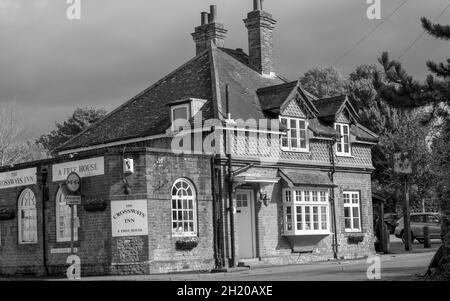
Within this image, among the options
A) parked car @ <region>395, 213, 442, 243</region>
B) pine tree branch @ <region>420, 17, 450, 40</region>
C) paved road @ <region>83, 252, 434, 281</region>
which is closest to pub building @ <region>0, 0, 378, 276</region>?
paved road @ <region>83, 252, 434, 281</region>

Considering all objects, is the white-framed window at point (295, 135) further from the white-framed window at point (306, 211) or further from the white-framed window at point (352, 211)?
the white-framed window at point (352, 211)

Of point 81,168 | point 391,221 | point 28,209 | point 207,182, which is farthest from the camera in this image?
point 391,221

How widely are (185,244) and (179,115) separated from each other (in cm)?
536

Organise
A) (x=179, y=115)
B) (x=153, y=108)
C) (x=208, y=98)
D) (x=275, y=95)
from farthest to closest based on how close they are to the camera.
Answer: (x=153, y=108) < (x=275, y=95) < (x=208, y=98) < (x=179, y=115)

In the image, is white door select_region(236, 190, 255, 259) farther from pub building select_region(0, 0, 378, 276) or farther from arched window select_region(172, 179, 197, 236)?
arched window select_region(172, 179, 197, 236)

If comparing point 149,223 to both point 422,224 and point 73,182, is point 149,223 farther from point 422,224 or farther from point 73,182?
point 422,224

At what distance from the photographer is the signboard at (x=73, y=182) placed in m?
25.5

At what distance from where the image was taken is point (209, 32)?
34906 mm

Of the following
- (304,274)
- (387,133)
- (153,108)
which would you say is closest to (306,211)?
(153,108)

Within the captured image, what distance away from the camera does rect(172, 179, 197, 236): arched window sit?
25.9 metres
